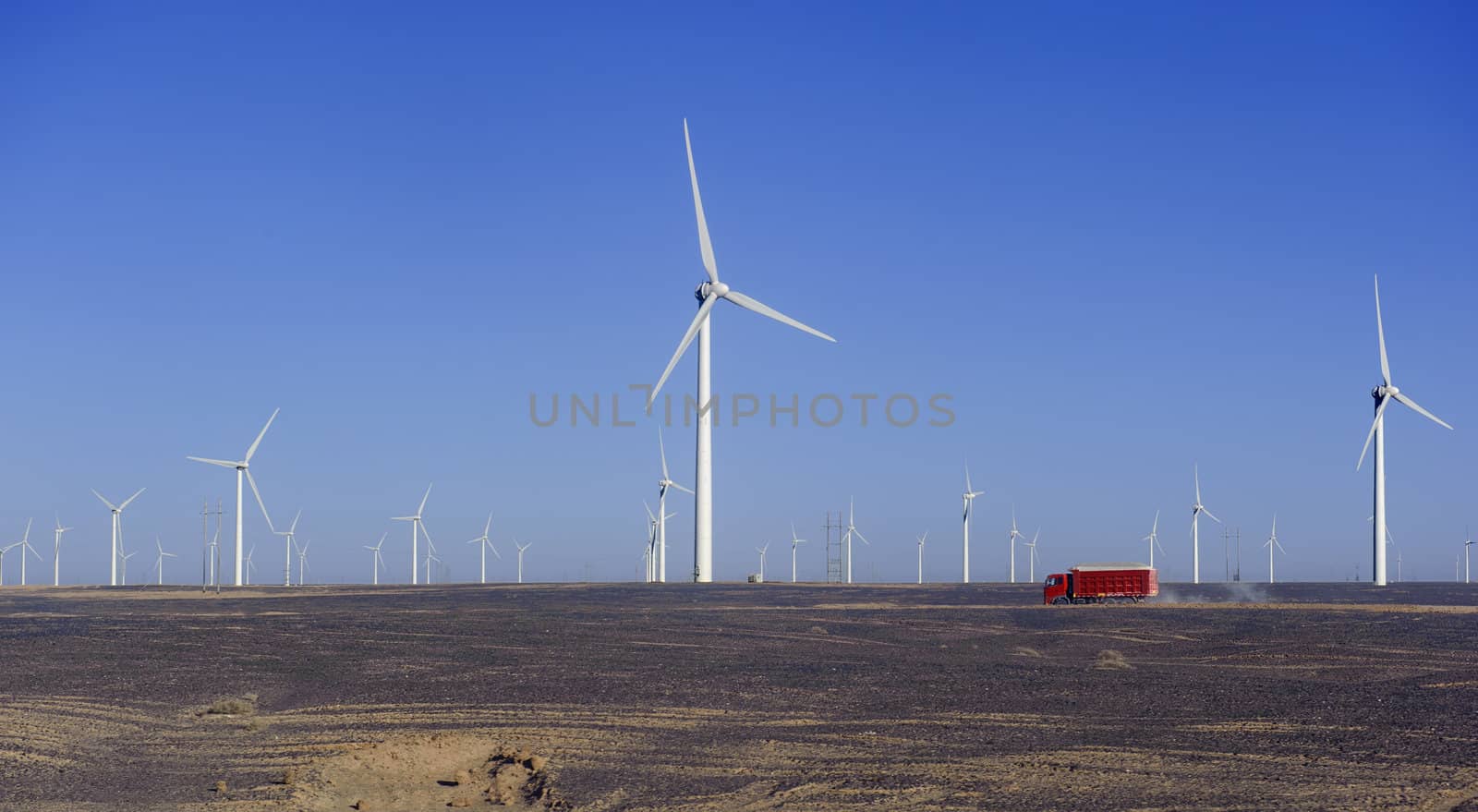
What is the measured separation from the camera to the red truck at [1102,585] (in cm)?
7250

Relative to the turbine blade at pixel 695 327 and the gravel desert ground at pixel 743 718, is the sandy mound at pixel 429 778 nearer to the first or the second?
the gravel desert ground at pixel 743 718

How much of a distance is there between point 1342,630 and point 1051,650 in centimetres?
1377

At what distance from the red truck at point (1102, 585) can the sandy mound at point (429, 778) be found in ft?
178

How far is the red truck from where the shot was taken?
238 ft

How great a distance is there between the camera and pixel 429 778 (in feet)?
63.7

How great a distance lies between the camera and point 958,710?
24812mm

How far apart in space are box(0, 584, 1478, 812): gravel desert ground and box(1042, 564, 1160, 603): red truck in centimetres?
2525

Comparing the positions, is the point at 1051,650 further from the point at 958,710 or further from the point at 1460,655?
the point at 958,710

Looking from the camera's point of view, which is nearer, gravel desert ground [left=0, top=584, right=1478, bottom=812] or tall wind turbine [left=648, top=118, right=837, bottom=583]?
gravel desert ground [left=0, top=584, right=1478, bottom=812]

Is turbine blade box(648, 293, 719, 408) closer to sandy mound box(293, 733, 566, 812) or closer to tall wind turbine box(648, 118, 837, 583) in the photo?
tall wind turbine box(648, 118, 837, 583)

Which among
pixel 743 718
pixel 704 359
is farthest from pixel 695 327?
pixel 743 718

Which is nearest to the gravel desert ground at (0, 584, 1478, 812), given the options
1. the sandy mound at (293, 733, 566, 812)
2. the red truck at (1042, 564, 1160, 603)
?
the sandy mound at (293, 733, 566, 812)

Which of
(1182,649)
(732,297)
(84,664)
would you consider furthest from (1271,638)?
(732,297)

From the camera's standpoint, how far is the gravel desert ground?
1791 centimetres
